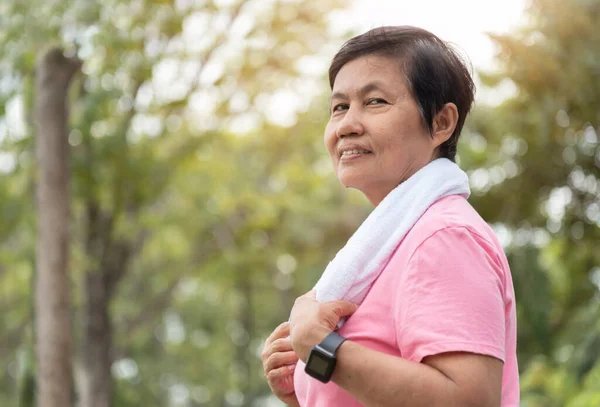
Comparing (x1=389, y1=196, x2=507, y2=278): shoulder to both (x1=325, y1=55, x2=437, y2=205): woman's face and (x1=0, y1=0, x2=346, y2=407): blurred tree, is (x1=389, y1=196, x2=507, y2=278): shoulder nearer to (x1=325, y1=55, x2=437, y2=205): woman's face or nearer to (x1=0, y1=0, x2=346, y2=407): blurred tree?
(x1=325, y1=55, x2=437, y2=205): woman's face

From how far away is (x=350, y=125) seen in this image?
5.63 feet

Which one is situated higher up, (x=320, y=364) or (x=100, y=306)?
(x=320, y=364)

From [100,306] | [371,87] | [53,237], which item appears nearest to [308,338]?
[371,87]

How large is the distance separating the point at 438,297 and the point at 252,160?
14.8m

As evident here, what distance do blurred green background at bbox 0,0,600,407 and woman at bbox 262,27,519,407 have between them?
495 centimetres

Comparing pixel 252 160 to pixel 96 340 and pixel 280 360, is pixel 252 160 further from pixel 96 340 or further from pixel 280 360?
pixel 280 360

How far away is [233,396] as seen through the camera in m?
28.4

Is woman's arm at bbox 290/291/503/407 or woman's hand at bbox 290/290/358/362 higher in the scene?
woman's hand at bbox 290/290/358/362

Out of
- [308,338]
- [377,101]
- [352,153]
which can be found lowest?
[308,338]

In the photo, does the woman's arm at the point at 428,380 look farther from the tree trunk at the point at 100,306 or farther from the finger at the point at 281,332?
the tree trunk at the point at 100,306

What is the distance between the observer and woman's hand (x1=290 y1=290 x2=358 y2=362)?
1.49m

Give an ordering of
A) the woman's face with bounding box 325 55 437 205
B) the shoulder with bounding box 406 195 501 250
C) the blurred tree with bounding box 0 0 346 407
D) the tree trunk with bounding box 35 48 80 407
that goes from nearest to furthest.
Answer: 1. the shoulder with bounding box 406 195 501 250
2. the woman's face with bounding box 325 55 437 205
3. the tree trunk with bounding box 35 48 80 407
4. the blurred tree with bounding box 0 0 346 407

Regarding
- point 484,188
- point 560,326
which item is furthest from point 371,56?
point 560,326

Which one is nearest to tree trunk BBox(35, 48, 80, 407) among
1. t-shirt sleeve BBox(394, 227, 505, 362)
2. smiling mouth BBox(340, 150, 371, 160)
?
smiling mouth BBox(340, 150, 371, 160)
